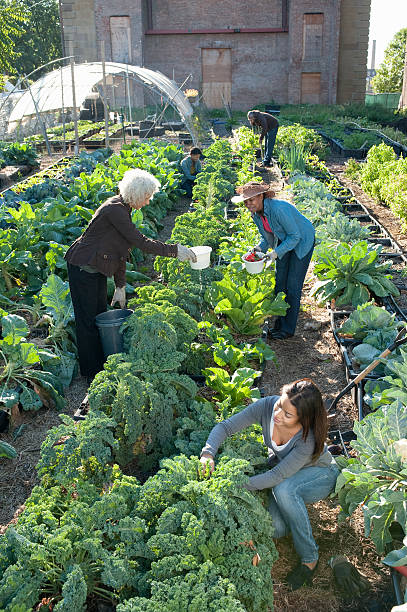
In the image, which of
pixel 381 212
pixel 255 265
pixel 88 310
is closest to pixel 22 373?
pixel 88 310

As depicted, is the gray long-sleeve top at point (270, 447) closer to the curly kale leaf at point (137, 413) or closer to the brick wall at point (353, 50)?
the curly kale leaf at point (137, 413)

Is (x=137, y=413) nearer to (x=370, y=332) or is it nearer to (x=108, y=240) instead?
(x=108, y=240)

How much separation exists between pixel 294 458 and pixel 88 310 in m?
2.43

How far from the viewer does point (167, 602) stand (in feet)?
8.13

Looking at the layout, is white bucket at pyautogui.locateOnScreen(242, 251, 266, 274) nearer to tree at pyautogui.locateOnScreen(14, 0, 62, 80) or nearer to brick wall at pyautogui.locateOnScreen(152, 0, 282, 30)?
brick wall at pyautogui.locateOnScreen(152, 0, 282, 30)

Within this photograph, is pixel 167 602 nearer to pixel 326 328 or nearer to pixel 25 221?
pixel 326 328

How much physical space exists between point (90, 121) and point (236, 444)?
22.8 meters

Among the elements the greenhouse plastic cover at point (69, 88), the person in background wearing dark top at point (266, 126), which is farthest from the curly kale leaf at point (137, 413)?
the greenhouse plastic cover at point (69, 88)

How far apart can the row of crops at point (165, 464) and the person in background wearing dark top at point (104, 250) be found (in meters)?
0.34

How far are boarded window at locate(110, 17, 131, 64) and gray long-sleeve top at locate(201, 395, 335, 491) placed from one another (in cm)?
A: 3042

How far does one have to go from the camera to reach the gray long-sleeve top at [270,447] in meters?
3.24

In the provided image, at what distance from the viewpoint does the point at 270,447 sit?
3439 mm

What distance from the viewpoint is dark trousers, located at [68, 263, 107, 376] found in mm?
4992

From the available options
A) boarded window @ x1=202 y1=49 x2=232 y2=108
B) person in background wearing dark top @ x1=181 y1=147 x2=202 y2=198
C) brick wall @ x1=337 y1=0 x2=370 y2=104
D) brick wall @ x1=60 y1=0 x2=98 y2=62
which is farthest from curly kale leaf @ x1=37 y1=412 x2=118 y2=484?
brick wall @ x1=60 y1=0 x2=98 y2=62
